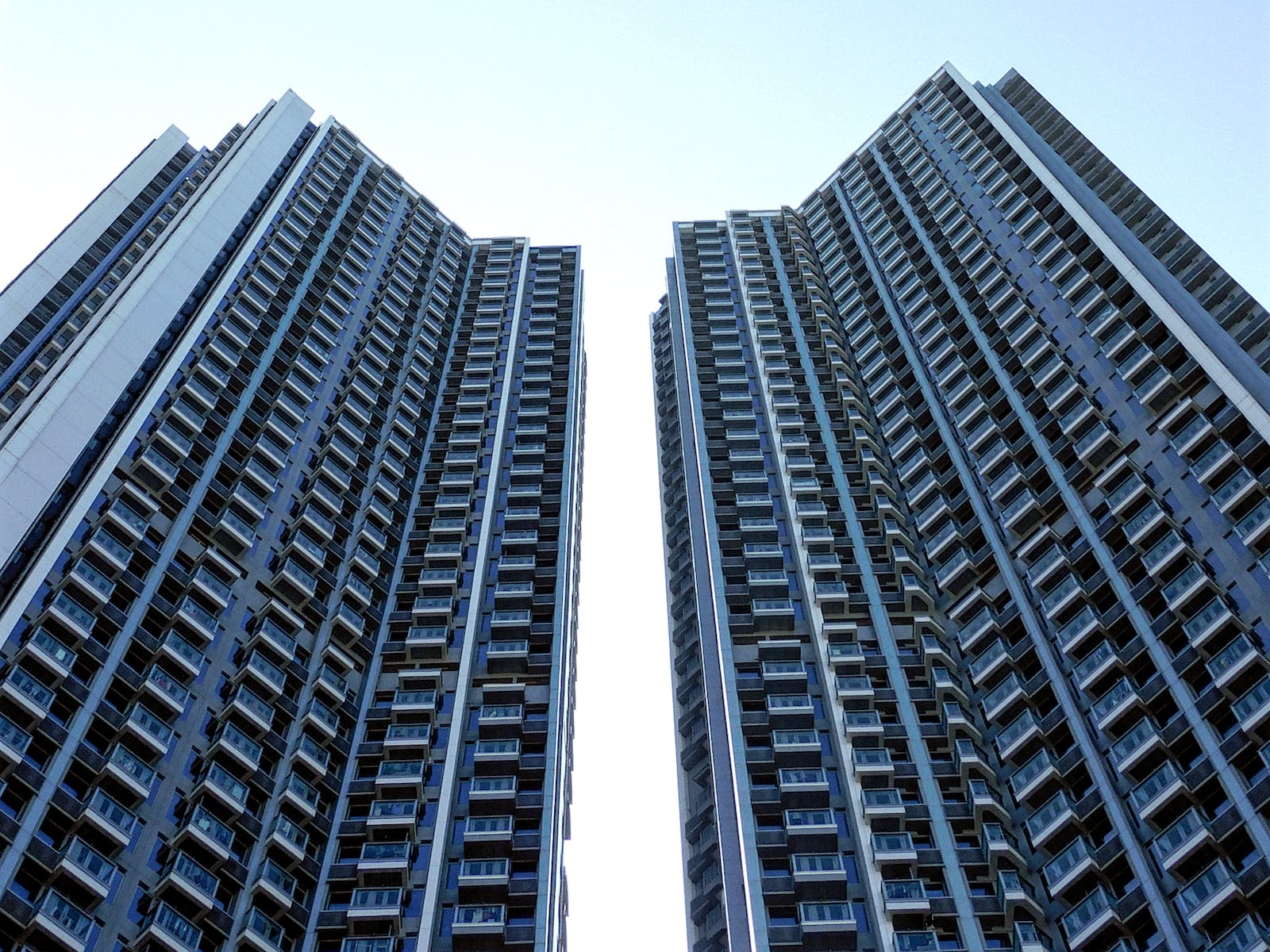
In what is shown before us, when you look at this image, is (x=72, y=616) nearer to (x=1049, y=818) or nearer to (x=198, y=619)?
(x=198, y=619)

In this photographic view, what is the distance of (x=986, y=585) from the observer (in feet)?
216

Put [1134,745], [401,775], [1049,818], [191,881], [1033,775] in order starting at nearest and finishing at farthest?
1. [191,881]
2. [1134,745]
3. [1049,818]
4. [1033,775]
5. [401,775]

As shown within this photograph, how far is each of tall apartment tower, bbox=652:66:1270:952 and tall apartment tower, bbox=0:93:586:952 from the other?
8.06m

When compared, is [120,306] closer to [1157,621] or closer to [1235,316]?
[1157,621]

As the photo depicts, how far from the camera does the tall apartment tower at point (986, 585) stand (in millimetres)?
51250

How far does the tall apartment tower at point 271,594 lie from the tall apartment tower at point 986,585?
26.5 ft

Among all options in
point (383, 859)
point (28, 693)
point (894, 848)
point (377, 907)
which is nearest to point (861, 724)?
point (894, 848)

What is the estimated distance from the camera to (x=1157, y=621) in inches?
2164

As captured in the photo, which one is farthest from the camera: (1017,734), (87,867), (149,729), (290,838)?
(1017,734)

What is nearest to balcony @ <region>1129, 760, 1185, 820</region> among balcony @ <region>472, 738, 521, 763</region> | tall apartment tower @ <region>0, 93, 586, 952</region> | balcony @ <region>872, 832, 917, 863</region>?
balcony @ <region>872, 832, 917, 863</region>

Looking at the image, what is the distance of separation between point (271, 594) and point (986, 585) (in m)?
31.3

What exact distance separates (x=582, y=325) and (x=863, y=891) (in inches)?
2106

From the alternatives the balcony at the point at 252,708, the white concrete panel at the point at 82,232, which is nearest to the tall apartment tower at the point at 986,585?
the balcony at the point at 252,708

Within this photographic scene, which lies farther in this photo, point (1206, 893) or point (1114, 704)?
point (1114, 704)
